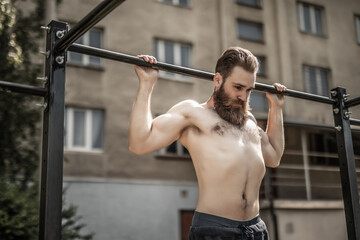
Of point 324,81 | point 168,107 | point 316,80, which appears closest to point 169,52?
point 168,107

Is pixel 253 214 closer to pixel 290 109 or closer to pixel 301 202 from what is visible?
pixel 301 202

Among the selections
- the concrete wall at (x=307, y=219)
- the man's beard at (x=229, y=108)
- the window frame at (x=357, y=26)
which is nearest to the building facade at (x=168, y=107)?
the concrete wall at (x=307, y=219)

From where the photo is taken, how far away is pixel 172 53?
558 inches

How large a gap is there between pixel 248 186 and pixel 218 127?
13.0 inches

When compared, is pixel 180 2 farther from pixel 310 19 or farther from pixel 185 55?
pixel 310 19

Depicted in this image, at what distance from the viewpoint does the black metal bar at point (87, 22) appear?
1.87 m

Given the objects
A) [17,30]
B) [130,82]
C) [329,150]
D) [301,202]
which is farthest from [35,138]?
[329,150]

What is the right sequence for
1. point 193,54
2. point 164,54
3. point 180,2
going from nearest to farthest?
1. point 164,54
2. point 193,54
3. point 180,2

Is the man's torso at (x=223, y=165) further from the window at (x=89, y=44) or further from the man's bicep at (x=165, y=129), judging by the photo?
the window at (x=89, y=44)

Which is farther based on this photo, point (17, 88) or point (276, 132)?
point (276, 132)

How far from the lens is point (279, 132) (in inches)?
110

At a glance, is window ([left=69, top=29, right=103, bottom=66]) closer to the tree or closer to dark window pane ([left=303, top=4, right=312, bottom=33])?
the tree

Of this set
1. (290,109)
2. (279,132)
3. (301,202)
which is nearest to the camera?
(279,132)

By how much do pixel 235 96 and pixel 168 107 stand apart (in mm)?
11152
